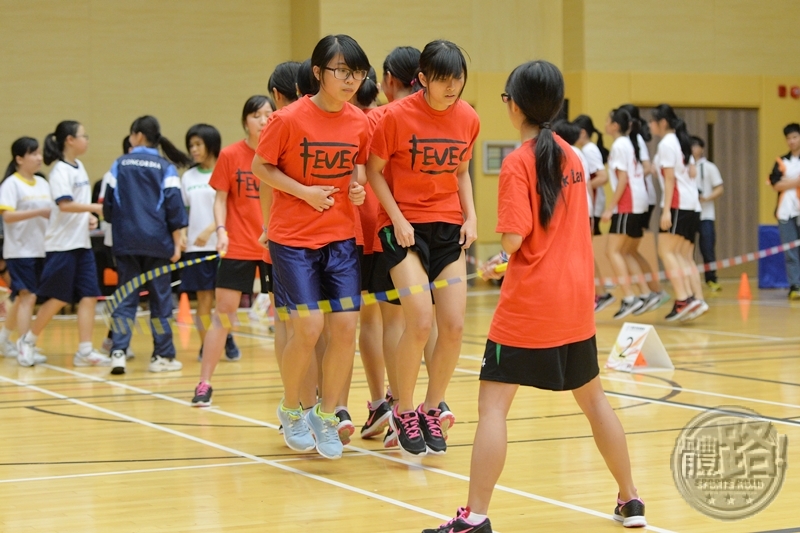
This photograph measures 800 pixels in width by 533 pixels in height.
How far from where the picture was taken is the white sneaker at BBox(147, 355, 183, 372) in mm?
8859

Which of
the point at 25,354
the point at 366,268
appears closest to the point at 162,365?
the point at 25,354

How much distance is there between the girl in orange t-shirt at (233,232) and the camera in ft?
22.8

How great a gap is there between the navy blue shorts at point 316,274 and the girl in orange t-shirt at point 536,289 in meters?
1.35

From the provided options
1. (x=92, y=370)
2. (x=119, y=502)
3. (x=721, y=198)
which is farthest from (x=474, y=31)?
(x=119, y=502)

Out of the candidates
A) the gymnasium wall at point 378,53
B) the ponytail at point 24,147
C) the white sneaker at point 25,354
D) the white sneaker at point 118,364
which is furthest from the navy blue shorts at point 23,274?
the gymnasium wall at point 378,53

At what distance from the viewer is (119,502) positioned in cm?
455

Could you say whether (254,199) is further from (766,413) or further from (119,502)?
(766,413)

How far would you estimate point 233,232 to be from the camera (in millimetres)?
7066

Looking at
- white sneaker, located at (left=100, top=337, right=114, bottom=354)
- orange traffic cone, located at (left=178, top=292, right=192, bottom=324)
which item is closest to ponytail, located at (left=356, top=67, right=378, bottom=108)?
white sneaker, located at (left=100, top=337, right=114, bottom=354)

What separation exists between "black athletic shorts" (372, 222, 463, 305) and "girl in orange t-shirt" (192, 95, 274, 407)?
6.10ft

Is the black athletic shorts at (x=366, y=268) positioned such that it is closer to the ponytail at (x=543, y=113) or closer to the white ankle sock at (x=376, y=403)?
the white ankle sock at (x=376, y=403)

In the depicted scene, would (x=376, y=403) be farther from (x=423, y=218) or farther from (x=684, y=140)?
(x=684, y=140)

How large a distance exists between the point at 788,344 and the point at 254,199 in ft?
16.7

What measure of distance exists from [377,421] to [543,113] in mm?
2366
